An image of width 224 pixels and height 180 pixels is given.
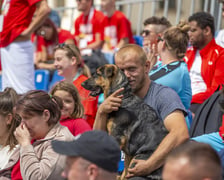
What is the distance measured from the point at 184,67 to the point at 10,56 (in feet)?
8.22

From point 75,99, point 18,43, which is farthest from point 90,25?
point 75,99

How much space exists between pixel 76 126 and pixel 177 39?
138 centimetres

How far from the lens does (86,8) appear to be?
9.41 metres

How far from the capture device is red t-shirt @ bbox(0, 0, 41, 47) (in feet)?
22.8

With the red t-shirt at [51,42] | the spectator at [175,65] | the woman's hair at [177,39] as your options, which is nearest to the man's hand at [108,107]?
the spectator at [175,65]

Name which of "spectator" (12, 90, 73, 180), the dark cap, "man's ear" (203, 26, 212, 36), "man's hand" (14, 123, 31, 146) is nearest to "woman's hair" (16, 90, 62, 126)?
"spectator" (12, 90, 73, 180)

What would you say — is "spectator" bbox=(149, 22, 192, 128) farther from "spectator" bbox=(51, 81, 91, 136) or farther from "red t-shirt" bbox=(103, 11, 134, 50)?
"red t-shirt" bbox=(103, 11, 134, 50)

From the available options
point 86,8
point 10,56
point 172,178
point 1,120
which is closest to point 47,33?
point 86,8

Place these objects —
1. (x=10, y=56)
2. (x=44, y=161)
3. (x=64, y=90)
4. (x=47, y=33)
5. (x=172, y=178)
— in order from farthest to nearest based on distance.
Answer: (x=47, y=33) → (x=10, y=56) → (x=64, y=90) → (x=44, y=161) → (x=172, y=178)

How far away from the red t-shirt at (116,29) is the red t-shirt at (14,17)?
2656mm

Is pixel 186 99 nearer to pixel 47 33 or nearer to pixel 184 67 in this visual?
pixel 184 67

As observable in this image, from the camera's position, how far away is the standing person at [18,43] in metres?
6.92

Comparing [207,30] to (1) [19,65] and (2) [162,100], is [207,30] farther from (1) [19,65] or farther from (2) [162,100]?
(2) [162,100]

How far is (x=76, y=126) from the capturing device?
500 centimetres
